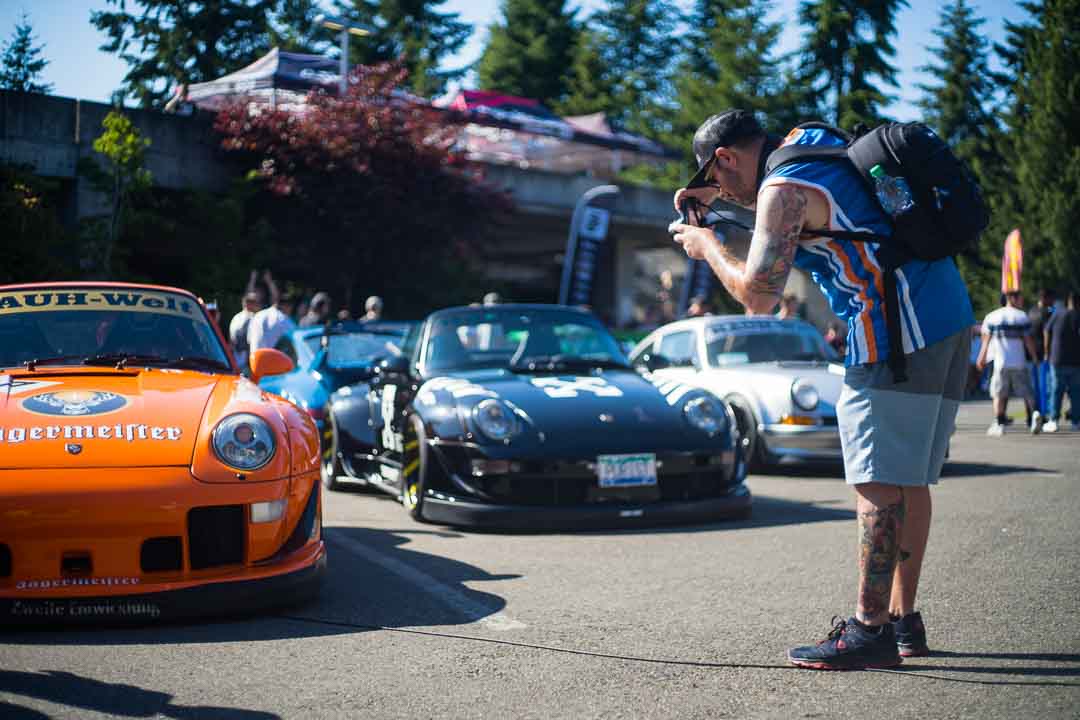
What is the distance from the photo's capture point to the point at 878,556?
11.9ft

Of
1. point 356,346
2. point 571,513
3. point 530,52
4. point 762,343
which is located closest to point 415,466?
point 571,513

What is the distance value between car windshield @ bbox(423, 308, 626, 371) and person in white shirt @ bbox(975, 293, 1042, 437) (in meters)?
6.97

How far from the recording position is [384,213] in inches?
821

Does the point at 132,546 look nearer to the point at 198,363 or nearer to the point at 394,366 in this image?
the point at 198,363

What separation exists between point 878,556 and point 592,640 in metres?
0.97

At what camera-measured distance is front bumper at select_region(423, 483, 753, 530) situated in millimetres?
6348

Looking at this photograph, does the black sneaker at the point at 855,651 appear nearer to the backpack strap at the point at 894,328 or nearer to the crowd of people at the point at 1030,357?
the backpack strap at the point at 894,328

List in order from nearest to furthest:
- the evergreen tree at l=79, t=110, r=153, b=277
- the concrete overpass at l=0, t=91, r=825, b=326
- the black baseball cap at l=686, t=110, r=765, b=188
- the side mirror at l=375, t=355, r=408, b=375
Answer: the black baseball cap at l=686, t=110, r=765, b=188 → the side mirror at l=375, t=355, r=408, b=375 → the evergreen tree at l=79, t=110, r=153, b=277 → the concrete overpass at l=0, t=91, r=825, b=326

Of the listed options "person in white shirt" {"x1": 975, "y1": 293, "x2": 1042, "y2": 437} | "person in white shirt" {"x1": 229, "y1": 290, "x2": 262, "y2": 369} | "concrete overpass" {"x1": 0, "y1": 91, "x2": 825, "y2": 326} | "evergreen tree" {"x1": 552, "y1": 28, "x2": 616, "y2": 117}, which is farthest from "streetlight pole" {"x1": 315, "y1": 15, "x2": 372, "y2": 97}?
"evergreen tree" {"x1": 552, "y1": 28, "x2": 616, "y2": 117}

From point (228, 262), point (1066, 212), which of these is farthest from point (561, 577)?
point (1066, 212)

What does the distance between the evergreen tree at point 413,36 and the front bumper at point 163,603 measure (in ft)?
147

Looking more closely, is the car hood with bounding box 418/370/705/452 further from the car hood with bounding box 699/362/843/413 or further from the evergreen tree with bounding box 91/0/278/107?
the evergreen tree with bounding box 91/0/278/107

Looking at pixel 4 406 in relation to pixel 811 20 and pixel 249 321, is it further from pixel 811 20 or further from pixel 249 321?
pixel 811 20

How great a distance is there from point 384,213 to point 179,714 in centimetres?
1812
